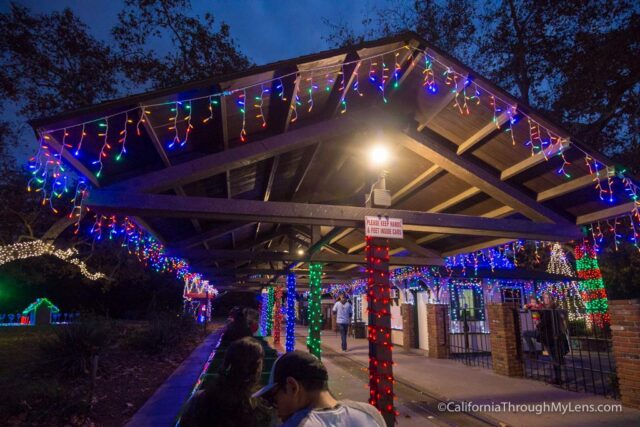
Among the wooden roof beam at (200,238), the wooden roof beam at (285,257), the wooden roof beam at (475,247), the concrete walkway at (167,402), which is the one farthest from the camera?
the wooden roof beam at (285,257)

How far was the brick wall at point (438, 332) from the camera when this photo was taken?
473 inches

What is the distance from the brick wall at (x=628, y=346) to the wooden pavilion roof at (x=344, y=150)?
1484 mm

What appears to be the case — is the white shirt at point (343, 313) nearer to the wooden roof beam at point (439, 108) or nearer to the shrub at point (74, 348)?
the shrub at point (74, 348)

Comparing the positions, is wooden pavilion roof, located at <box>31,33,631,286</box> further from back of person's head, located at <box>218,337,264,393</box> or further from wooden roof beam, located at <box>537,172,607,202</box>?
back of person's head, located at <box>218,337,264,393</box>

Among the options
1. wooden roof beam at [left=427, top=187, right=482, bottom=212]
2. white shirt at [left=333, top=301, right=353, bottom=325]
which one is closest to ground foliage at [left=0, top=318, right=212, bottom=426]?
white shirt at [left=333, top=301, right=353, bottom=325]

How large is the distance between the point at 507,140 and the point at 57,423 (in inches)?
296

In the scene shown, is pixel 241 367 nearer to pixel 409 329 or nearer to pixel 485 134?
pixel 485 134

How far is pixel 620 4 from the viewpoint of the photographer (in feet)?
34.9

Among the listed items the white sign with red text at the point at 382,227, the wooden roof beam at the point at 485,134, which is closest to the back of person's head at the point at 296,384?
the white sign with red text at the point at 382,227

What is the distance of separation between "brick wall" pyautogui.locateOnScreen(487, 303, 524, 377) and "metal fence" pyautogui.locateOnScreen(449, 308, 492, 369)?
197cm

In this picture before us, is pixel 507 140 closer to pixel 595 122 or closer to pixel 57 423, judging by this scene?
pixel 57 423

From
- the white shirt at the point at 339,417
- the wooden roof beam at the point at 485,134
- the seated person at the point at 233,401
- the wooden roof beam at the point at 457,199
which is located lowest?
the seated person at the point at 233,401

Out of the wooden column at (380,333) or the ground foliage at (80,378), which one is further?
the ground foliage at (80,378)

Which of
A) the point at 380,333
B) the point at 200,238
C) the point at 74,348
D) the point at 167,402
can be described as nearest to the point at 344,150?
the point at 380,333
